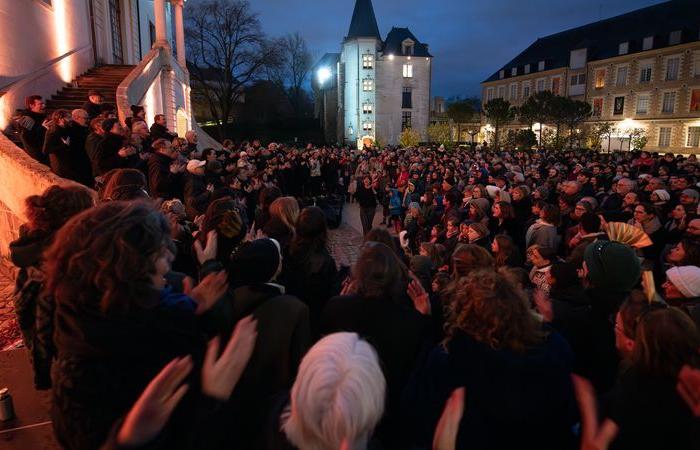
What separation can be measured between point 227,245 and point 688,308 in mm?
3377

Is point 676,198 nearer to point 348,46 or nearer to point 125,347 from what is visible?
point 125,347

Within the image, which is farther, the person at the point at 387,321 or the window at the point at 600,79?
the window at the point at 600,79

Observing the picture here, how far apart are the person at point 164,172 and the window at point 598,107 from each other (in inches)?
2080

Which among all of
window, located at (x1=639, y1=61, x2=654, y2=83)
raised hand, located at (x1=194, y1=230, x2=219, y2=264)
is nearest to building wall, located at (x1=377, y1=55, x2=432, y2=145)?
window, located at (x1=639, y1=61, x2=654, y2=83)

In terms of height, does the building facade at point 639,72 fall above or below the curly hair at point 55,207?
above

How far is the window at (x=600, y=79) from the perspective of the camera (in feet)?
162

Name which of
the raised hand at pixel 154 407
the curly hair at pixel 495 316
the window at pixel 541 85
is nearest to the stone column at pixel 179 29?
the curly hair at pixel 495 316

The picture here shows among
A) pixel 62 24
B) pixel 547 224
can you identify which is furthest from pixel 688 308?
pixel 62 24

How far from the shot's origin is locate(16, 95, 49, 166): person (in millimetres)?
8424

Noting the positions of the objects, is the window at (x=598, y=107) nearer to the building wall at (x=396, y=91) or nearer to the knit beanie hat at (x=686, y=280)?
the building wall at (x=396, y=91)

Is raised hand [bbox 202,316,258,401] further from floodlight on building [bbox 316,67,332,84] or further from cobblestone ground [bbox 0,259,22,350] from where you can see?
floodlight on building [bbox 316,67,332,84]

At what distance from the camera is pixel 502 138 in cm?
5722

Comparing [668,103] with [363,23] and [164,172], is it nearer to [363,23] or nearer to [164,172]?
[363,23]

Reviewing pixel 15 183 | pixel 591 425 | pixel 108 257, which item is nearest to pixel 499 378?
pixel 591 425
